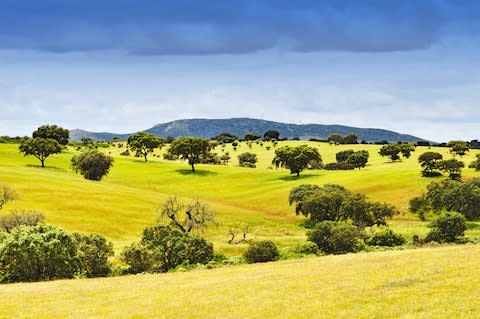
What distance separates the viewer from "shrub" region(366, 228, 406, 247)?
2869 inches

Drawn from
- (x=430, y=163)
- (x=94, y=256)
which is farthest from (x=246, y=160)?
(x=94, y=256)

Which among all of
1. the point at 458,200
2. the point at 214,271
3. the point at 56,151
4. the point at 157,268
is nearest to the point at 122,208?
the point at 157,268

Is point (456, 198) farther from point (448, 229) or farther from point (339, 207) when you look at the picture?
point (448, 229)

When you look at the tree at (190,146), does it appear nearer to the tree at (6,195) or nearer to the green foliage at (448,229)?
the tree at (6,195)

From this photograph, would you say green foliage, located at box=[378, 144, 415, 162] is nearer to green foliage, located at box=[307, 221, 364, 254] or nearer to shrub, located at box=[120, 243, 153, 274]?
green foliage, located at box=[307, 221, 364, 254]

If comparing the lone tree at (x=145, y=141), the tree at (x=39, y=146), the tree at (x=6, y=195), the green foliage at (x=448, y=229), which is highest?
the lone tree at (x=145, y=141)

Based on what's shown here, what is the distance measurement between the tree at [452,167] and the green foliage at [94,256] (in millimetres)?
89472

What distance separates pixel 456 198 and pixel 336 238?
127ft

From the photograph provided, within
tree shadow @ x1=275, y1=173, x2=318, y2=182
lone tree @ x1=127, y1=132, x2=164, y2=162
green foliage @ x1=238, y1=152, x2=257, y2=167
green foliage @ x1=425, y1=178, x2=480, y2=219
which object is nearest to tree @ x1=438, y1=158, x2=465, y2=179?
green foliage @ x1=425, y1=178, x2=480, y2=219

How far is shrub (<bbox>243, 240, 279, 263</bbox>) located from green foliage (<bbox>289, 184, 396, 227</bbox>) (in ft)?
94.5

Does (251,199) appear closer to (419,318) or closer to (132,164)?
(132,164)

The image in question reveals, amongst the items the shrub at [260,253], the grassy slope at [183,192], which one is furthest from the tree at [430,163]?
the shrub at [260,253]

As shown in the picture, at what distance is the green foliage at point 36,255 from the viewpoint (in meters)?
52.9

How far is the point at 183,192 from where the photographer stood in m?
140
